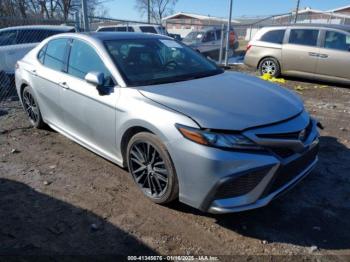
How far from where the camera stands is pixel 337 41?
862cm

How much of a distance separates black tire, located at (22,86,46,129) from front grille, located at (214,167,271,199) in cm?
361

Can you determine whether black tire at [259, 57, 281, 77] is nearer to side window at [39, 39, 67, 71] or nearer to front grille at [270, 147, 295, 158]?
side window at [39, 39, 67, 71]

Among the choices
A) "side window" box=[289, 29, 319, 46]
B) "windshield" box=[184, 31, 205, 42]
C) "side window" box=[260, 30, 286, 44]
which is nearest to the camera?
"side window" box=[289, 29, 319, 46]

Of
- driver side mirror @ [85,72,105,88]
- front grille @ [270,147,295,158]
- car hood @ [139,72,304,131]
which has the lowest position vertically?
front grille @ [270,147,295,158]

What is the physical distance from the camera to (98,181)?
12.4 feet

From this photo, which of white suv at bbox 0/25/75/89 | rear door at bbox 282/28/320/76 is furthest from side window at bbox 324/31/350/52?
white suv at bbox 0/25/75/89

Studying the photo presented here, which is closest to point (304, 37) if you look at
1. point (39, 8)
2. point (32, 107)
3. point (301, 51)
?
point (301, 51)

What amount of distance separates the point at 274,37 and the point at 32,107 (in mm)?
7496

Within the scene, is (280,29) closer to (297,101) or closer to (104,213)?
(297,101)

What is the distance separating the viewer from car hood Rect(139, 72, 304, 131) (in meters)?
2.70

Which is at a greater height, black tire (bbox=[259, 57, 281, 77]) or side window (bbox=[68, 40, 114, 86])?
side window (bbox=[68, 40, 114, 86])

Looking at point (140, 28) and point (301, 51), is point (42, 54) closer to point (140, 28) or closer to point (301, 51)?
point (301, 51)

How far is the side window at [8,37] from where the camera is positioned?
8.66 meters

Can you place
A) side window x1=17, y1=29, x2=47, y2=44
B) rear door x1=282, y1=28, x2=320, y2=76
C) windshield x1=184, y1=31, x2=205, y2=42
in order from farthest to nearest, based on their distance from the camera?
windshield x1=184, y1=31, x2=205, y2=42 < rear door x1=282, y1=28, x2=320, y2=76 < side window x1=17, y1=29, x2=47, y2=44
